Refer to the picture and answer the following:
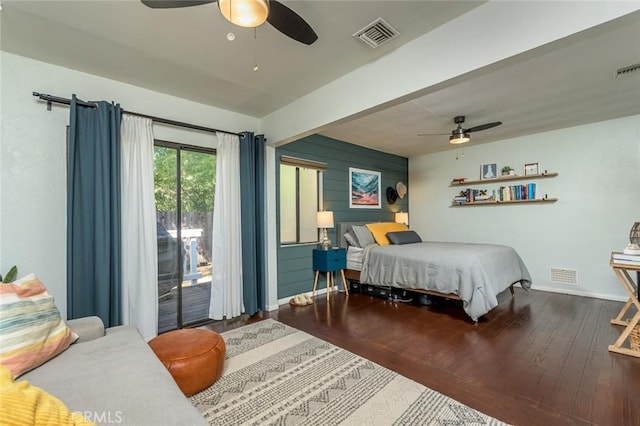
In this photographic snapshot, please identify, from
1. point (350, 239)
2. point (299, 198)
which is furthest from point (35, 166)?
point (350, 239)

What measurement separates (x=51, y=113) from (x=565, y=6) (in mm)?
3837

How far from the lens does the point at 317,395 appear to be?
1920mm

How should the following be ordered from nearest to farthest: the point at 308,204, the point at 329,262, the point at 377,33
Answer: the point at 377,33
the point at 329,262
the point at 308,204

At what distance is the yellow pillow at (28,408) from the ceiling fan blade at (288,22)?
1764 millimetres

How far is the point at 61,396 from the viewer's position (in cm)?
112

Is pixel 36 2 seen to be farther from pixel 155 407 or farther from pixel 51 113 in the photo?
pixel 155 407

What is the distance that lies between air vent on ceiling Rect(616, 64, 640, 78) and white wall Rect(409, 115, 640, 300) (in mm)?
1808

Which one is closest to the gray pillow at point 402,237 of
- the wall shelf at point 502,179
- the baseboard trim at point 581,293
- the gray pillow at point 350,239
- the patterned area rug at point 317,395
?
the gray pillow at point 350,239

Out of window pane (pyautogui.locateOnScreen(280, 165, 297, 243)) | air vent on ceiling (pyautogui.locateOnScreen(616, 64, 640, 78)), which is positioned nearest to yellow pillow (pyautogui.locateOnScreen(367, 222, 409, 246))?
window pane (pyautogui.locateOnScreen(280, 165, 297, 243))

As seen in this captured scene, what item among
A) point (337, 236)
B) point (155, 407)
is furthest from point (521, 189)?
point (155, 407)

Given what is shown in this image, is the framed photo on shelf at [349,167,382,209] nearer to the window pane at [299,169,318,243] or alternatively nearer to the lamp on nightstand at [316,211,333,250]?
the window pane at [299,169,318,243]

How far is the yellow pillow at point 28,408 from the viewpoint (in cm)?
67

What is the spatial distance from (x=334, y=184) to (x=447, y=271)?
227cm

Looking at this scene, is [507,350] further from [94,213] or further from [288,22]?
[94,213]
